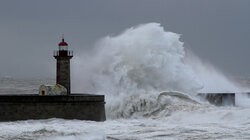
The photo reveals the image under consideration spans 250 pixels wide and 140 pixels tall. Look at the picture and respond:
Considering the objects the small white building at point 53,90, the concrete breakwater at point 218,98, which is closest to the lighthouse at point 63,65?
the small white building at point 53,90

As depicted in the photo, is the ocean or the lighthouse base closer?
the ocean

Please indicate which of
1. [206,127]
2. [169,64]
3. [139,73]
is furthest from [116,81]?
[206,127]

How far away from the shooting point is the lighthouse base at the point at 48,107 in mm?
15773

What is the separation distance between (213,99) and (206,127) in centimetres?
566

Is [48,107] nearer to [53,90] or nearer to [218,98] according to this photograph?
[53,90]

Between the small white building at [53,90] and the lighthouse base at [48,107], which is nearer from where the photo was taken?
the lighthouse base at [48,107]

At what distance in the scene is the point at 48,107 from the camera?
52.3 feet

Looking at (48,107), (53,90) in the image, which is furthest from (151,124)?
(53,90)

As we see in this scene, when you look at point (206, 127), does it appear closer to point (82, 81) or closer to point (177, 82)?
point (177, 82)

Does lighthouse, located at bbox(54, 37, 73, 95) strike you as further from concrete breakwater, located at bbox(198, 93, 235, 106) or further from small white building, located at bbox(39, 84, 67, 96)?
concrete breakwater, located at bbox(198, 93, 235, 106)

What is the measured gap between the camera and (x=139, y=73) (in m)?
20.0

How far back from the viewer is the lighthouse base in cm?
1577

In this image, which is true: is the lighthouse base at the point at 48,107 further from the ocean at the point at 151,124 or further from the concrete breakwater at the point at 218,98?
the concrete breakwater at the point at 218,98

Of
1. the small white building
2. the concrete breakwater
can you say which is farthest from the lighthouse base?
the concrete breakwater
